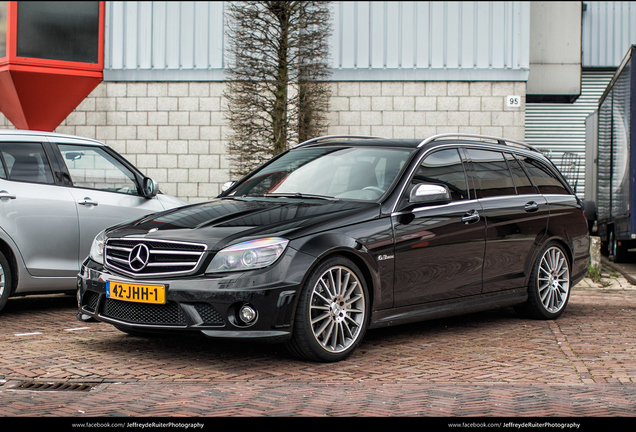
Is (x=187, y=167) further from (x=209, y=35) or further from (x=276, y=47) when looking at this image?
(x=276, y=47)

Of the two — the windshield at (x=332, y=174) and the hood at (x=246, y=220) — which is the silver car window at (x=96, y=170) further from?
the hood at (x=246, y=220)

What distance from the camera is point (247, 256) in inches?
203

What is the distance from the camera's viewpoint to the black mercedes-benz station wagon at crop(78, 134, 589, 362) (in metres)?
5.16

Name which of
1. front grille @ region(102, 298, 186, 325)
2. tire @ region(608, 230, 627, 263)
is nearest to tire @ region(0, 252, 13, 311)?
front grille @ region(102, 298, 186, 325)

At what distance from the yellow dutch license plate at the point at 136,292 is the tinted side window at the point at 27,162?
2458 mm

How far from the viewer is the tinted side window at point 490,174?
7.00 meters

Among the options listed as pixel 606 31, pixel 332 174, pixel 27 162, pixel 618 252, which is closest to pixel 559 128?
pixel 606 31

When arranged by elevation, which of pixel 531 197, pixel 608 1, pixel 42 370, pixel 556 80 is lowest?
pixel 42 370

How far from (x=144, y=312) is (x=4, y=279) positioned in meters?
2.49

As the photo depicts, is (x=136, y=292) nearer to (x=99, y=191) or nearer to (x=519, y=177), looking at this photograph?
(x=99, y=191)

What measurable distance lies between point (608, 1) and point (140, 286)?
20543 mm
